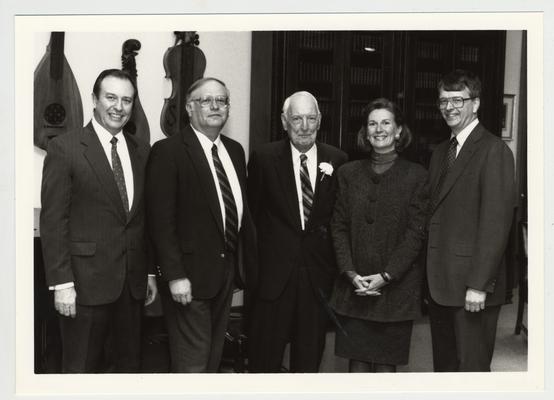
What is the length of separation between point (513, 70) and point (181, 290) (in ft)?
4.73

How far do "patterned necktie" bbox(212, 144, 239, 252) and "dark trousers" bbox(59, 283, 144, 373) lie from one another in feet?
1.27

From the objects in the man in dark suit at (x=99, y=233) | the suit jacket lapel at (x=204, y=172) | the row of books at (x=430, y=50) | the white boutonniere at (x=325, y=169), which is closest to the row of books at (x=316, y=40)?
the row of books at (x=430, y=50)

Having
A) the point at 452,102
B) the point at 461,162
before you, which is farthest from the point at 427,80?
the point at 461,162

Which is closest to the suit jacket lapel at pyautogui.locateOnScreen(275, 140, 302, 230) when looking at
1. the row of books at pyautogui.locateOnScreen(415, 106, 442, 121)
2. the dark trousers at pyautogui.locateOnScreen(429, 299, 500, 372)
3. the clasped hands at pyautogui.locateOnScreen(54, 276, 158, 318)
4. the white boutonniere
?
the white boutonniere

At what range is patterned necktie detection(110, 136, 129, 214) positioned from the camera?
2320 mm

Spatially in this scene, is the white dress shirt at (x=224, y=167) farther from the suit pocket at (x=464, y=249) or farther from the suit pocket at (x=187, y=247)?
the suit pocket at (x=464, y=249)

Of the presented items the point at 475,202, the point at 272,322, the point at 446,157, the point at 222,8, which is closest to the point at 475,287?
the point at 475,202

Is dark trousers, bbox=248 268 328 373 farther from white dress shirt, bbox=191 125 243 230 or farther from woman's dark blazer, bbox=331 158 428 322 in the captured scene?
white dress shirt, bbox=191 125 243 230

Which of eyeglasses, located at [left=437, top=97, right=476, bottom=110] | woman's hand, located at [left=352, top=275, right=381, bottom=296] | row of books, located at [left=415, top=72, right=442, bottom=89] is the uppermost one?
row of books, located at [left=415, top=72, right=442, bottom=89]

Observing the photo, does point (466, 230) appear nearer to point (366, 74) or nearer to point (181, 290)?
point (366, 74)

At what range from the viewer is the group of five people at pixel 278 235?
2314 millimetres

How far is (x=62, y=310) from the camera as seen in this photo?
7.56 feet
